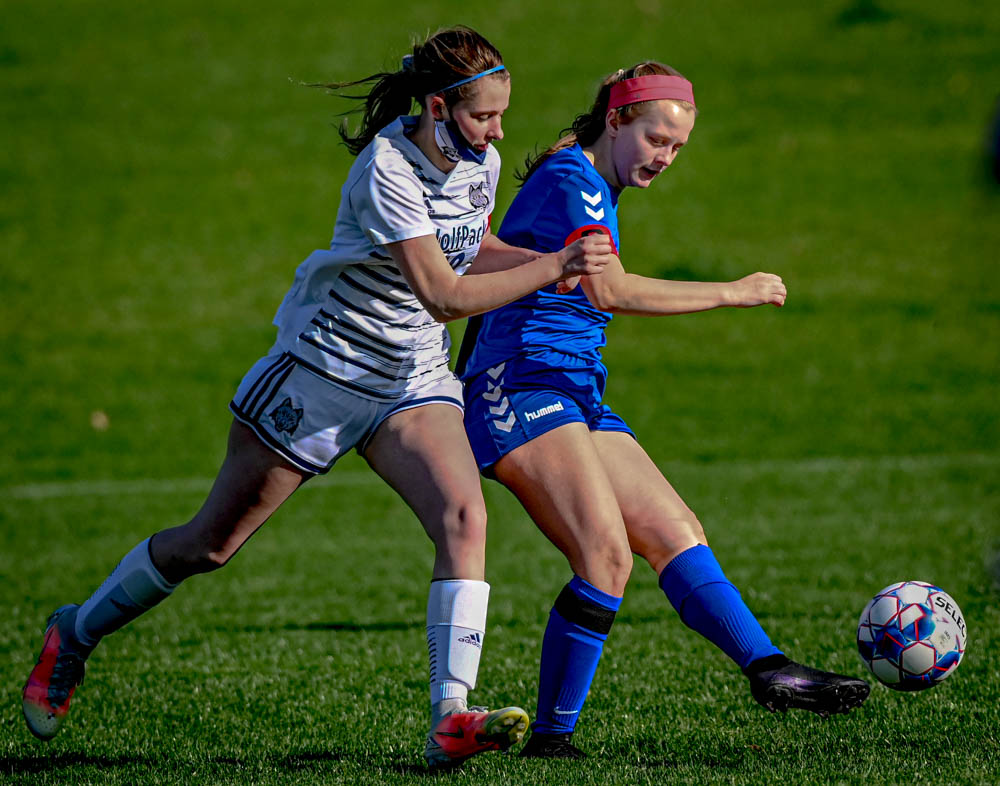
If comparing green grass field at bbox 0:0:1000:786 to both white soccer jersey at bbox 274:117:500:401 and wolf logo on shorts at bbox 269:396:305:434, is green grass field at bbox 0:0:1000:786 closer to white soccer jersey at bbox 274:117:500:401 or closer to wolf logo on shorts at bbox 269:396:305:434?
wolf logo on shorts at bbox 269:396:305:434

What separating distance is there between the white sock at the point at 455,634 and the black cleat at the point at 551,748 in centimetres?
43

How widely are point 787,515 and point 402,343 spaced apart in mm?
6559

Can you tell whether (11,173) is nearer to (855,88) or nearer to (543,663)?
(855,88)

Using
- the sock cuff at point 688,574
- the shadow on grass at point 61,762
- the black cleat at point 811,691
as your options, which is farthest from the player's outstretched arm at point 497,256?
the shadow on grass at point 61,762

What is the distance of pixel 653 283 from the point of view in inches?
169

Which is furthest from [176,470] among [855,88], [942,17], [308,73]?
[942,17]

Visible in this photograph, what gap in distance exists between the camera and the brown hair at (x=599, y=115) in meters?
4.44

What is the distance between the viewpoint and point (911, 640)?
14.9 ft

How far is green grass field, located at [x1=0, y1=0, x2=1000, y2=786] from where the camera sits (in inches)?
189

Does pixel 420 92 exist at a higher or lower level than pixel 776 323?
higher

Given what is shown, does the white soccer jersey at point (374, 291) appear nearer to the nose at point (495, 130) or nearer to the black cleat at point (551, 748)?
the nose at point (495, 130)

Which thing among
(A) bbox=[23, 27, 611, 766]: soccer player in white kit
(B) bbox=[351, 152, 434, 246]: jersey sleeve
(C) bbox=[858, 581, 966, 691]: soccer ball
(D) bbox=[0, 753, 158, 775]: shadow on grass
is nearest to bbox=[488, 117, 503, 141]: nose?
(A) bbox=[23, 27, 611, 766]: soccer player in white kit

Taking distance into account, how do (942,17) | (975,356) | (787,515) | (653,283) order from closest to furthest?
(653,283) < (787,515) < (975,356) < (942,17)

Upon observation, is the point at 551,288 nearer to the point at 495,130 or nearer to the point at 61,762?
the point at 495,130
